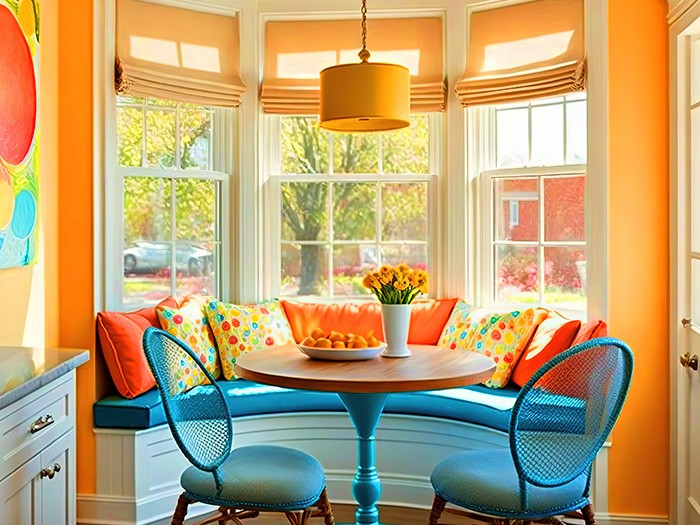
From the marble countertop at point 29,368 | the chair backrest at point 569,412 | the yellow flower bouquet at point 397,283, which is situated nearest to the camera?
the marble countertop at point 29,368

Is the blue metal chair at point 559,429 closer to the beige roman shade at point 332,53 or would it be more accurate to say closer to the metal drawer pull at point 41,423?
the metal drawer pull at point 41,423

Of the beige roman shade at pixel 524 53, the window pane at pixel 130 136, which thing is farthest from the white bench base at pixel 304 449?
the beige roman shade at pixel 524 53

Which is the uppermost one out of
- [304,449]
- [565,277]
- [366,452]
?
[565,277]

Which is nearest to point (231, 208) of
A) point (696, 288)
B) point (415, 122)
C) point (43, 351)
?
point (415, 122)

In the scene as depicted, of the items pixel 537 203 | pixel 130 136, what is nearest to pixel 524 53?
pixel 537 203

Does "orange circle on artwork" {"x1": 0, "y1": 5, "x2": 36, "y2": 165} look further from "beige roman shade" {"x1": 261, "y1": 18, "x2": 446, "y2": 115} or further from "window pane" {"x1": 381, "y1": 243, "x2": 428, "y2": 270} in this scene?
"window pane" {"x1": 381, "y1": 243, "x2": 428, "y2": 270}

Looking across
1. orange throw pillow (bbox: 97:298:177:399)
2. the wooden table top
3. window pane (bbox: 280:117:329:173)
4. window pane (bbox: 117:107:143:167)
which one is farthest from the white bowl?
window pane (bbox: 280:117:329:173)

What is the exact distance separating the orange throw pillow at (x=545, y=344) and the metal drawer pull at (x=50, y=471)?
6.76ft

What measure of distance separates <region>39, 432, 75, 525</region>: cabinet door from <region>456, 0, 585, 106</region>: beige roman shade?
276 cm

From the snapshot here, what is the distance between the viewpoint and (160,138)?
14.3 ft

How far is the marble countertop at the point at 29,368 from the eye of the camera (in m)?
A: 2.07

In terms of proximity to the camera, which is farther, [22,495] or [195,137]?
[195,137]

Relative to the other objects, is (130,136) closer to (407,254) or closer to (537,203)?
(407,254)

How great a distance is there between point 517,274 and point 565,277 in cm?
30
